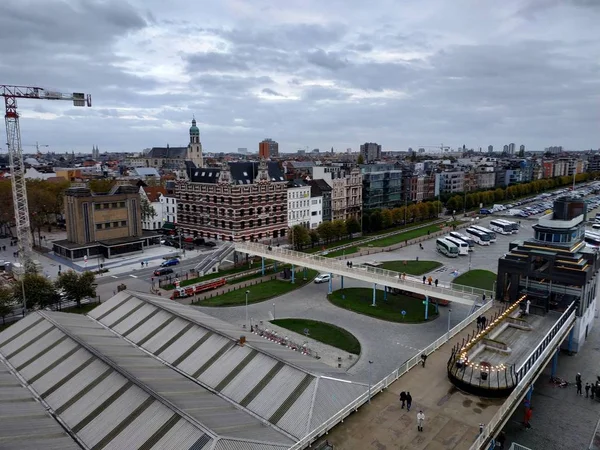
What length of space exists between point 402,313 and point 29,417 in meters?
37.4

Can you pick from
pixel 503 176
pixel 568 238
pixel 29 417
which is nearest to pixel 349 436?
pixel 29 417

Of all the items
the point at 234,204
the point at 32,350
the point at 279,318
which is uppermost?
the point at 234,204

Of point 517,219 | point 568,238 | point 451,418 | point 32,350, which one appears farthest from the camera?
point 517,219

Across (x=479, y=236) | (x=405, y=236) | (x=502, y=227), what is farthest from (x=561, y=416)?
(x=502, y=227)

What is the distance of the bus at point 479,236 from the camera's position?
93500 millimetres

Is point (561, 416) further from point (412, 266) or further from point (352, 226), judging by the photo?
point (352, 226)

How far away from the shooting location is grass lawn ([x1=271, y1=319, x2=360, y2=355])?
44438mm

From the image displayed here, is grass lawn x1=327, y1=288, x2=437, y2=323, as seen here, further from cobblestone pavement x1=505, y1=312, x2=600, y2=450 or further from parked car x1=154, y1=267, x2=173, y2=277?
parked car x1=154, y1=267, x2=173, y2=277

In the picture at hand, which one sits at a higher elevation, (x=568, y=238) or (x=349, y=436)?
(x=568, y=238)

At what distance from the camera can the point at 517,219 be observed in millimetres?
125938

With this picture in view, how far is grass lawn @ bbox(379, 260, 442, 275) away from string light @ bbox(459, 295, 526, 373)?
1125 inches

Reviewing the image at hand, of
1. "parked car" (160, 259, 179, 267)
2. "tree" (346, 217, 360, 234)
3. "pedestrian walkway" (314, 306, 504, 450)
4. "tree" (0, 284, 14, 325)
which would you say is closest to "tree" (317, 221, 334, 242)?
"tree" (346, 217, 360, 234)

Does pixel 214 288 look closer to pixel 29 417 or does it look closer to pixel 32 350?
pixel 32 350

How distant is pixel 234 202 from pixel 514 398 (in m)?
67.1
